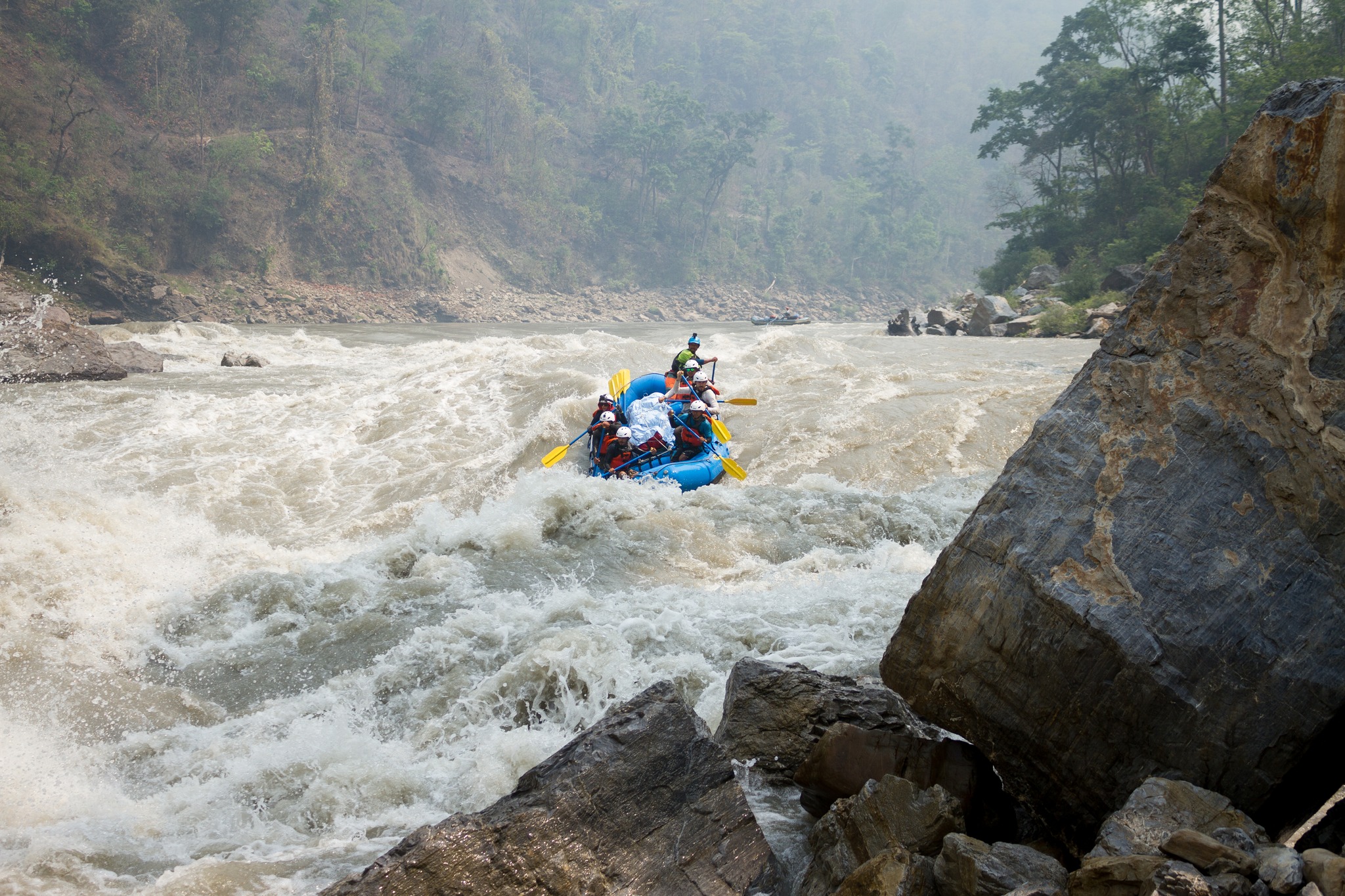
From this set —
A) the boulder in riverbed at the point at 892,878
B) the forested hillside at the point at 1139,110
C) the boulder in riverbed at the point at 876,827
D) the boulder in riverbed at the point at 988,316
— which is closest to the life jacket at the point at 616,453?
the boulder in riverbed at the point at 876,827

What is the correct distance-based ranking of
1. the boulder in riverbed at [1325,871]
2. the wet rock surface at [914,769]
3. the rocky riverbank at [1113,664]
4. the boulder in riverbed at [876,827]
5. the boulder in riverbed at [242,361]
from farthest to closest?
the boulder in riverbed at [242,361] → the wet rock surface at [914,769] → the boulder in riverbed at [876,827] → the rocky riverbank at [1113,664] → the boulder in riverbed at [1325,871]

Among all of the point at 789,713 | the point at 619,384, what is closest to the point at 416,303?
the point at 619,384

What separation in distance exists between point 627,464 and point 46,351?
338 inches

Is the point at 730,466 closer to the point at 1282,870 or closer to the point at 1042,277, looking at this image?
the point at 1282,870

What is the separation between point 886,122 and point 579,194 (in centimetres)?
4993

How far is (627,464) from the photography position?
25.2 ft

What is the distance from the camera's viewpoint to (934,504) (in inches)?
273

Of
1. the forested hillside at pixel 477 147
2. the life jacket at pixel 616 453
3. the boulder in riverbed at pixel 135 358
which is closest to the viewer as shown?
the life jacket at pixel 616 453

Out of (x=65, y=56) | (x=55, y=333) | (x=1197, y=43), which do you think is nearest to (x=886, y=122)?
(x=1197, y=43)

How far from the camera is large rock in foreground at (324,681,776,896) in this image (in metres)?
2.21

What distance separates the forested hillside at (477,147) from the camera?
2730cm

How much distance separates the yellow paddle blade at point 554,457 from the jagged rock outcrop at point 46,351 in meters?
7.08

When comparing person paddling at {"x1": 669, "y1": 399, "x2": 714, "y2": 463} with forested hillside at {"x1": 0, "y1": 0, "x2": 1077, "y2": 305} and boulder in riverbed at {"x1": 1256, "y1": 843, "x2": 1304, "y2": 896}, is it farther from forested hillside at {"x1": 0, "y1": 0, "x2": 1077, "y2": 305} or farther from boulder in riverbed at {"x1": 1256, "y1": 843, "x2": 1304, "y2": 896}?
forested hillside at {"x1": 0, "y1": 0, "x2": 1077, "y2": 305}

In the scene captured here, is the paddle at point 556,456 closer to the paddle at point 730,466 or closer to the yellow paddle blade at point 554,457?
the yellow paddle blade at point 554,457
